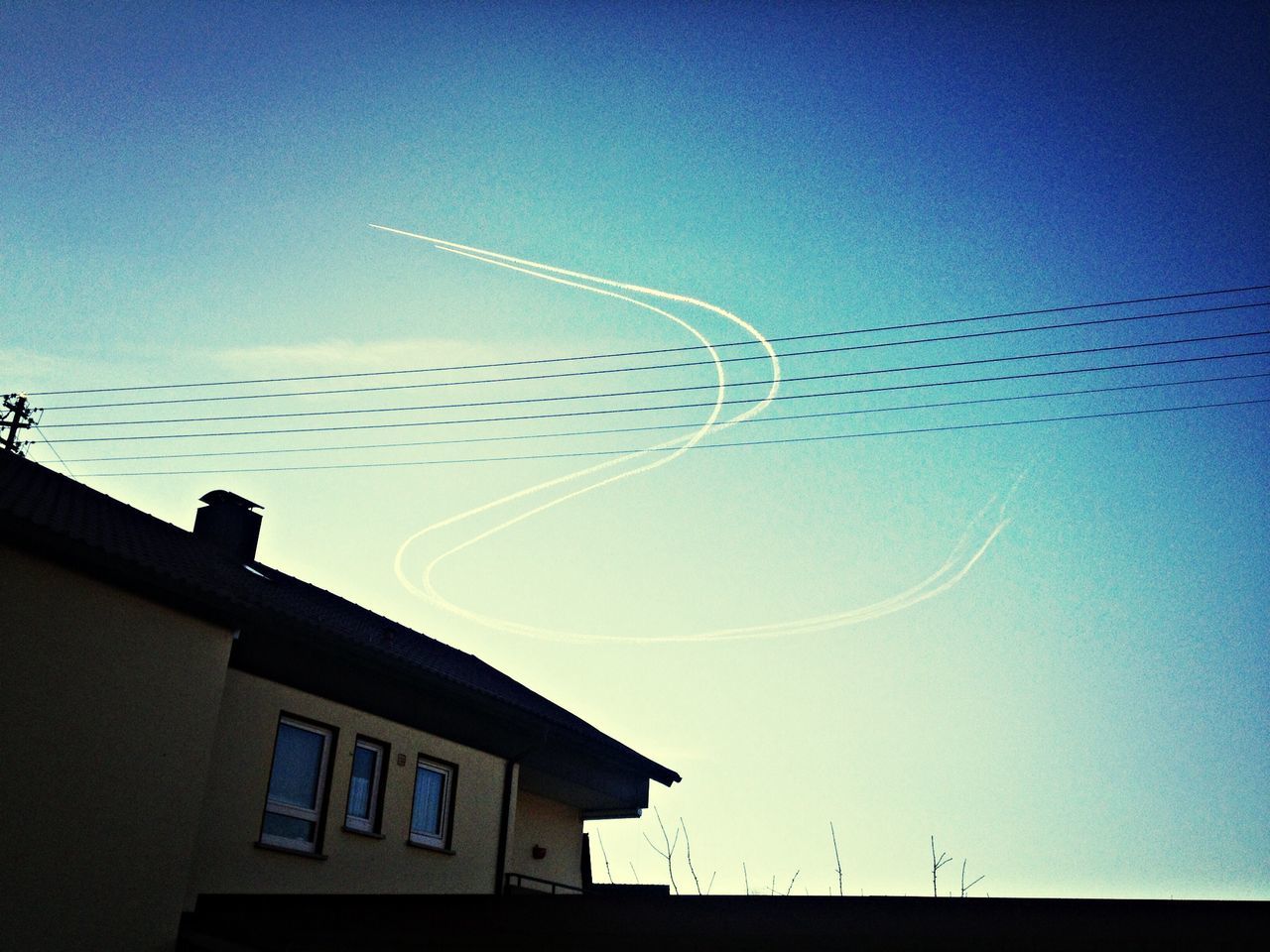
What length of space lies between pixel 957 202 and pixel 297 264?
876 centimetres

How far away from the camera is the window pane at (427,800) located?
13016 millimetres

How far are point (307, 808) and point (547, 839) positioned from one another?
5.74 meters

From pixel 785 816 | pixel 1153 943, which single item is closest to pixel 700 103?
pixel 785 816

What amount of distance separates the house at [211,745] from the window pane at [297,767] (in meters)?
0.02

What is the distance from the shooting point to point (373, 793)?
12.4m

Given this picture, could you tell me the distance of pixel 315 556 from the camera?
17562mm

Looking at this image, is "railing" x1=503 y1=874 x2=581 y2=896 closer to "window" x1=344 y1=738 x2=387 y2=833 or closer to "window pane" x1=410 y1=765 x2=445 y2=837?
"window pane" x1=410 y1=765 x2=445 y2=837

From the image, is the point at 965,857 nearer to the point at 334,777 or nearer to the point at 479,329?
the point at 334,777

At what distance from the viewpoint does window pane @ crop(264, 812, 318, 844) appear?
10953 millimetres

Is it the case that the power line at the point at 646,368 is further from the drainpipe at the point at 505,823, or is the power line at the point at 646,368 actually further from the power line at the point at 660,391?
the drainpipe at the point at 505,823

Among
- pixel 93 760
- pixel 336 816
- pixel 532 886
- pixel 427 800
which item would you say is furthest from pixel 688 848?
pixel 93 760

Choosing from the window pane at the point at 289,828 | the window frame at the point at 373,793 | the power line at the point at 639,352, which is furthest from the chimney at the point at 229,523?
the window pane at the point at 289,828

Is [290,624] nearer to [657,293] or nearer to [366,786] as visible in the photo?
[366,786]

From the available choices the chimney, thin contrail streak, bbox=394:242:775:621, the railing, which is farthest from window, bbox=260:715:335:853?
thin contrail streak, bbox=394:242:775:621
